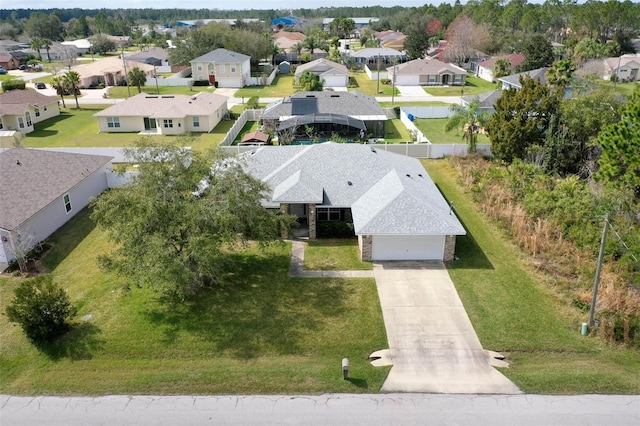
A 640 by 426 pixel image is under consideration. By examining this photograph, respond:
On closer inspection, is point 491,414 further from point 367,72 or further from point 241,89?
point 367,72

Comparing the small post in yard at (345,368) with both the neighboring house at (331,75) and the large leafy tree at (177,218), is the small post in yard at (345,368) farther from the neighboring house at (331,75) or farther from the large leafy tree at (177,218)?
the neighboring house at (331,75)

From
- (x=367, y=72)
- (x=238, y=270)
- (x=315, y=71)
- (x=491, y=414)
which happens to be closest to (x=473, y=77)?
(x=367, y=72)

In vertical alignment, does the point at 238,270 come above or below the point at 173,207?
below

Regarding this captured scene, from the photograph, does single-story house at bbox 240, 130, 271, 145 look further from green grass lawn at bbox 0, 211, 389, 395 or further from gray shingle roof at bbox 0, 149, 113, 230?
green grass lawn at bbox 0, 211, 389, 395

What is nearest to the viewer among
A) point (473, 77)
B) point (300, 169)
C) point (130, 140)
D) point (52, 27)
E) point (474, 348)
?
point (474, 348)

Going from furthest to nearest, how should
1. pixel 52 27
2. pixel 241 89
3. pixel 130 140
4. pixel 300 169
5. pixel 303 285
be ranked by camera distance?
pixel 52 27 → pixel 241 89 → pixel 130 140 → pixel 300 169 → pixel 303 285

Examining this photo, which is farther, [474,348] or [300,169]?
[300,169]

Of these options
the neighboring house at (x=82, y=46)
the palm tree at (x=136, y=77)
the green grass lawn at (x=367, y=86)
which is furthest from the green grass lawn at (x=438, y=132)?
the neighboring house at (x=82, y=46)

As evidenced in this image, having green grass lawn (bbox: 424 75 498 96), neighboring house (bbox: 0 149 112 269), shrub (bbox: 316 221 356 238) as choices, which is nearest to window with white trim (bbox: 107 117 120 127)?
neighboring house (bbox: 0 149 112 269)
